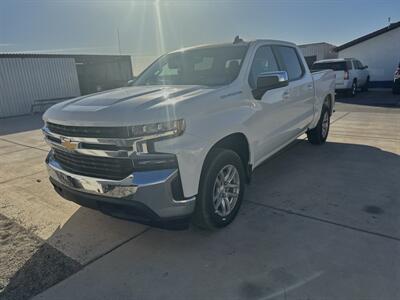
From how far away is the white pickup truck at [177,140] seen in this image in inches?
Answer: 104

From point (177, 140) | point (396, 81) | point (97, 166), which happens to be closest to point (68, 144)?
point (97, 166)

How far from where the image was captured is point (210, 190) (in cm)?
305

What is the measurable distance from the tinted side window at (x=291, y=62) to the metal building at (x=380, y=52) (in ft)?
55.2

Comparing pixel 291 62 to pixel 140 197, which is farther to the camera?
pixel 291 62

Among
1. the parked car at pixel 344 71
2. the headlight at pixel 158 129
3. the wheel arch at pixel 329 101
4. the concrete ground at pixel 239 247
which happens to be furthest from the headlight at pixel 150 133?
the parked car at pixel 344 71

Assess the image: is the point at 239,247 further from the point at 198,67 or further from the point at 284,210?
the point at 198,67

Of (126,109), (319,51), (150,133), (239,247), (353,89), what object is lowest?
(239,247)

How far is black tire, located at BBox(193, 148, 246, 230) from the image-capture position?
297 cm

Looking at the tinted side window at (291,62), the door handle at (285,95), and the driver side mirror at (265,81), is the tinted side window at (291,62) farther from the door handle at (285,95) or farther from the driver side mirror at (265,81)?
the driver side mirror at (265,81)

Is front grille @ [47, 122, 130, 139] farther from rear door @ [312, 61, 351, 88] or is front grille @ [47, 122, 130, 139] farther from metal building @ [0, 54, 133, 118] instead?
rear door @ [312, 61, 351, 88]

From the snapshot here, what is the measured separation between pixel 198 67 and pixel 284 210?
2.03 metres

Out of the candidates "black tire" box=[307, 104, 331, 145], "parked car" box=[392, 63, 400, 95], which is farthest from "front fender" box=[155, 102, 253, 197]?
"parked car" box=[392, 63, 400, 95]

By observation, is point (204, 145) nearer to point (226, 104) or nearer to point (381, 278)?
point (226, 104)

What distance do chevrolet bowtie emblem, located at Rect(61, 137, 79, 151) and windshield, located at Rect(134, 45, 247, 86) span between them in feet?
4.90
